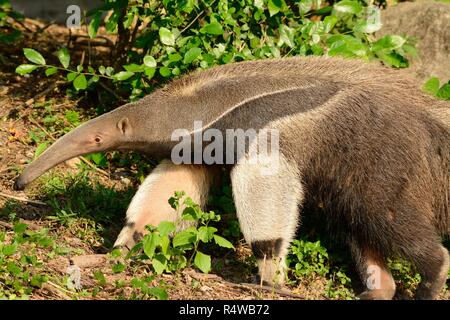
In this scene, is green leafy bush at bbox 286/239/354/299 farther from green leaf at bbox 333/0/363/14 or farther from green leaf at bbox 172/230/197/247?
green leaf at bbox 333/0/363/14

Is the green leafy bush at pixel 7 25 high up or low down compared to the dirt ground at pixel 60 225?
up

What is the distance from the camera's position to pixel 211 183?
6730mm

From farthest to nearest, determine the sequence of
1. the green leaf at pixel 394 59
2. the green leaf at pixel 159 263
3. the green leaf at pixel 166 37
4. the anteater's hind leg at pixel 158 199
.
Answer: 1. the green leaf at pixel 394 59
2. the green leaf at pixel 166 37
3. the anteater's hind leg at pixel 158 199
4. the green leaf at pixel 159 263

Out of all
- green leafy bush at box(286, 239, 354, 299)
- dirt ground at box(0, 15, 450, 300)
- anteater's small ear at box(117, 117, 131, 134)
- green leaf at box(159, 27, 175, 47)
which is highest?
green leaf at box(159, 27, 175, 47)

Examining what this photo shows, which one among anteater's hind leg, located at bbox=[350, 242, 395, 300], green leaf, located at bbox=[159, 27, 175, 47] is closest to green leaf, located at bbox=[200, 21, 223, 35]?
green leaf, located at bbox=[159, 27, 175, 47]

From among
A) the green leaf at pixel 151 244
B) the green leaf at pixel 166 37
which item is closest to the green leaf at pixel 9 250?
the green leaf at pixel 151 244

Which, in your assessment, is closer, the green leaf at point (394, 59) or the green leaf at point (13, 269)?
the green leaf at point (13, 269)

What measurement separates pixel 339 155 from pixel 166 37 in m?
2.08

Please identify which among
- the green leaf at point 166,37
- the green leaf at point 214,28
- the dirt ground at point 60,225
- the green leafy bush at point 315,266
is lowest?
the green leafy bush at point 315,266

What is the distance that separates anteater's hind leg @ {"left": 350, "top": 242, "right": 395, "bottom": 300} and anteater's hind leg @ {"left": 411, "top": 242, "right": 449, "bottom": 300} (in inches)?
14.4

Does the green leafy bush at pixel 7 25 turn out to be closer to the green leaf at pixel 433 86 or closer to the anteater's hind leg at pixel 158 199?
the anteater's hind leg at pixel 158 199

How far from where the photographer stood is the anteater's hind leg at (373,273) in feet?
19.9

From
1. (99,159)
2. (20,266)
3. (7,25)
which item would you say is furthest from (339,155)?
(7,25)

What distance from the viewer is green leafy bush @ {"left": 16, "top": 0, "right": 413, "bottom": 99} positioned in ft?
23.2
